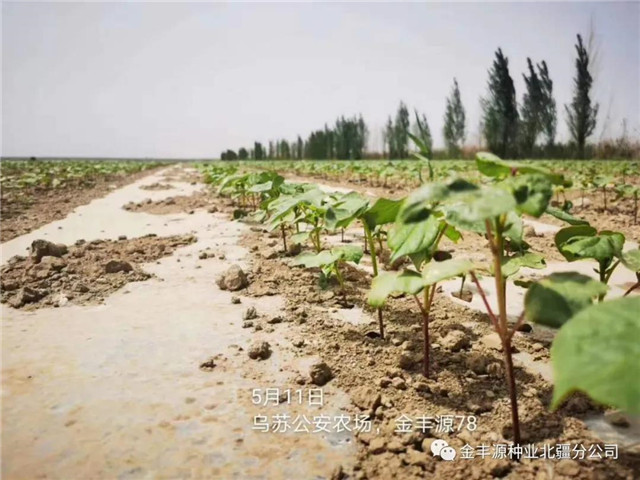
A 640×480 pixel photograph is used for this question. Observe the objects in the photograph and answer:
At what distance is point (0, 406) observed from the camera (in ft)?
5.13

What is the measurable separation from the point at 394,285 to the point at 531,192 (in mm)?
537

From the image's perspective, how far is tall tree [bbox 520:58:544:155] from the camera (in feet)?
107

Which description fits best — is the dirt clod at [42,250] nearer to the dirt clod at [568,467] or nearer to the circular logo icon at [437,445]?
the circular logo icon at [437,445]

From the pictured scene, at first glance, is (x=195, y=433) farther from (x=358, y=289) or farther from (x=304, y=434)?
(x=358, y=289)

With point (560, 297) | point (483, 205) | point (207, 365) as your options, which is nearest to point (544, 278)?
point (560, 297)

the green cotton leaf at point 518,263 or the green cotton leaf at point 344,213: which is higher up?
the green cotton leaf at point 344,213

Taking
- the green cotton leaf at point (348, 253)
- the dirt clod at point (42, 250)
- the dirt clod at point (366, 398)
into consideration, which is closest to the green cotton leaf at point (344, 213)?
the green cotton leaf at point (348, 253)

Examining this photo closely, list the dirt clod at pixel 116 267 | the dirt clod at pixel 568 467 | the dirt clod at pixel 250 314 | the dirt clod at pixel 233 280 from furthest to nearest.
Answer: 1. the dirt clod at pixel 116 267
2. the dirt clod at pixel 233 280
3. the dirt clod at pixel 250 314
4. the dirt clod at pixel 568 467

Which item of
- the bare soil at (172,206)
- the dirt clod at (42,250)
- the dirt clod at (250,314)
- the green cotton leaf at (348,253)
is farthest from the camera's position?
the bare soil at (172,206)

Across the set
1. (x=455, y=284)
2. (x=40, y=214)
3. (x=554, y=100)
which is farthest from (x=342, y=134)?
(x=455, y=284)

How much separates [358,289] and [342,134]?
52.6 metres

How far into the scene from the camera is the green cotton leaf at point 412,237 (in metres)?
1.32

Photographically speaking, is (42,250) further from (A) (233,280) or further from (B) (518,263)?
(B) (518,263)

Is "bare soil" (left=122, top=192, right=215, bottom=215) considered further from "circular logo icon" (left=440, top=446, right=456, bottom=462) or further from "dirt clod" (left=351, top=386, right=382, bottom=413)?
"circular logo icon" (left=440, top=446, right=456, bottom=462)
